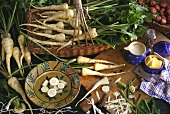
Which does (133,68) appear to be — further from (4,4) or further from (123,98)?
(4,4)

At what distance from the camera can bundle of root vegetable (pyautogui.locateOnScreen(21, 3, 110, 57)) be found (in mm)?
1623

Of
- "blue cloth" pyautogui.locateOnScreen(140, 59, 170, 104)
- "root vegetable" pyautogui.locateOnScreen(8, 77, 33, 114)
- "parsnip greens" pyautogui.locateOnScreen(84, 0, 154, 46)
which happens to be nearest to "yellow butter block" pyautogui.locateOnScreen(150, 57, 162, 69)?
"blue cloth" pyautogui.locateOnScreen(140, 59, 170, 104)

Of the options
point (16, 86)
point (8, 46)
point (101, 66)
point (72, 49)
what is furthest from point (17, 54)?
point (101, 66)

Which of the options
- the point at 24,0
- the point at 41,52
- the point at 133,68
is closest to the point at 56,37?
the point at 41,52

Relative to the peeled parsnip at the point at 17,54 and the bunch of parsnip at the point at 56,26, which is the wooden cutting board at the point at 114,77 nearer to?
the bunch of parsnip at the point at 56,26

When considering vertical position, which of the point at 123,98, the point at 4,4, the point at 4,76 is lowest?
the point at 123,98

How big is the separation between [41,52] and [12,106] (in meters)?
0.31

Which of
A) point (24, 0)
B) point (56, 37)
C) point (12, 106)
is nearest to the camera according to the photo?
point (12, 106)

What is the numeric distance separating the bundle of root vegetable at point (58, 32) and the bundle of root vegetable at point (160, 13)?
1.09ft

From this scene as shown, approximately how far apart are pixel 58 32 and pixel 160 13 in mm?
591

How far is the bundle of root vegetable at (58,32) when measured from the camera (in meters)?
1.62

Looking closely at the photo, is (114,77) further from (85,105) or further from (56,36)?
(56,36)

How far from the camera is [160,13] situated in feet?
5.93

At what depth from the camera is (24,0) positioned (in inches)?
69.9
